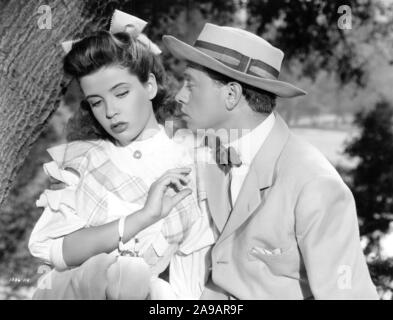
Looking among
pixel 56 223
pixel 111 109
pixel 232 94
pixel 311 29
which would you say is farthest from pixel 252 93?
pixel 311 29

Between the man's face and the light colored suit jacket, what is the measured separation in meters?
0.24

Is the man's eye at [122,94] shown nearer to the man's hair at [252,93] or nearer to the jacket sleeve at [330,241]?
the man's hair at [252,93]

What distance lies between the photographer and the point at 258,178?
280cm

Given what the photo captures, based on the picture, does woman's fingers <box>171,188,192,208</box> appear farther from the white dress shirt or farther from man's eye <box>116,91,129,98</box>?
man's eye <box>116,91,129,98</box>

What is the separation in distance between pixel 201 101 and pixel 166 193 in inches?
16.3

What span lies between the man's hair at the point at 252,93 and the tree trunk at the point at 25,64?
64 centimetres

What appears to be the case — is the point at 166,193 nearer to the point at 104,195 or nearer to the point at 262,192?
the point at 104,195

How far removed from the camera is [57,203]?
2707 mm

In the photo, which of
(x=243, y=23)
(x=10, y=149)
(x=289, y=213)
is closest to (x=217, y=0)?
(x=243, y=23)

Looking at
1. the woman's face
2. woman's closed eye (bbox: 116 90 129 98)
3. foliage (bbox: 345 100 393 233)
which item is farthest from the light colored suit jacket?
foliage (bbox: 345 100 393 233)

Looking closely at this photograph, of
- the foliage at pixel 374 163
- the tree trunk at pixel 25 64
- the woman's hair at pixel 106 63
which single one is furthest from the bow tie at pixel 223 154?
the foliage at pixel 374 163

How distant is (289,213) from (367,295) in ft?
1.37
